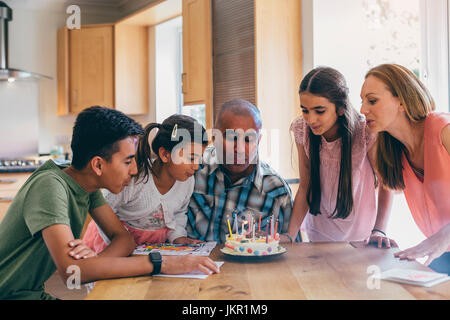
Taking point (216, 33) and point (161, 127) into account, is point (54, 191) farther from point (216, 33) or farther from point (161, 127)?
point (216, 33)

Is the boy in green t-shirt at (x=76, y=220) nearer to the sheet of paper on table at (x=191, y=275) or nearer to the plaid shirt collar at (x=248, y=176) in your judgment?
the sheet of paper on table at (x=191, y=275)

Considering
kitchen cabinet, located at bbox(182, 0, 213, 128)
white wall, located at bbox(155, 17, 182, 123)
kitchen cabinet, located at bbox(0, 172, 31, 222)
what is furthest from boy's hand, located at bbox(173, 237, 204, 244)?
white wall, located at bbox(155, 17, 182, 123)

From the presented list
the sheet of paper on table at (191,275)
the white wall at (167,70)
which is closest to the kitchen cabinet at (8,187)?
the white wall at (167,70)

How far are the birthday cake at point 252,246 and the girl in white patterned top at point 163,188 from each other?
0.26 metres

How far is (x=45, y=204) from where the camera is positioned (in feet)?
4.07

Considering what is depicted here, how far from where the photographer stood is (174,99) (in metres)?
5.03

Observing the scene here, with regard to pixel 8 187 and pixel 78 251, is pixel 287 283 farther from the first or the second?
pixel 8 187

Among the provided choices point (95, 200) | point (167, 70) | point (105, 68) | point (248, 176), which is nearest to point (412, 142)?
point (248, 176)

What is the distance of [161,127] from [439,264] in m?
1.17

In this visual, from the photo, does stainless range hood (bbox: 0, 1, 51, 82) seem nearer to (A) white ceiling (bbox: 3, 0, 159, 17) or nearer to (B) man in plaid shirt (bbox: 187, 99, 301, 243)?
(A) white ceiling (bbox: 3, 0, 159, 17)

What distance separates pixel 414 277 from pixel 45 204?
0.97m

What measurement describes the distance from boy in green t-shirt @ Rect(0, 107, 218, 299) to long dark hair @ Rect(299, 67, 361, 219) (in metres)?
0.69

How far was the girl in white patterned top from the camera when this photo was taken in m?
1.68
